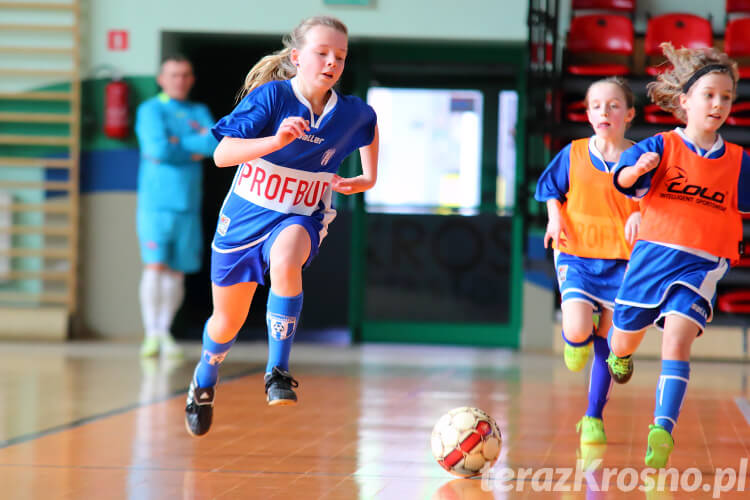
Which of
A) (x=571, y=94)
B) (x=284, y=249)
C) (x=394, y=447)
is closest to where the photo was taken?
(x=284, y=249)

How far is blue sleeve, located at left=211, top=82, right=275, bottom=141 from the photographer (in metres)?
3.37

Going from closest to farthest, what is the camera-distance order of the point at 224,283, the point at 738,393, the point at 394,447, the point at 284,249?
the point at 284,249 → the point at 224,283 → the point at 394,447 → the point at 738,393

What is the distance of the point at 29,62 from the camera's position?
8609mm

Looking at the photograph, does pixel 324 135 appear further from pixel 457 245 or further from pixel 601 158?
pixel 457 245

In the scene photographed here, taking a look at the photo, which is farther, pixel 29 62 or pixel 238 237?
pixel 29 62

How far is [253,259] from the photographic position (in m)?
3.52

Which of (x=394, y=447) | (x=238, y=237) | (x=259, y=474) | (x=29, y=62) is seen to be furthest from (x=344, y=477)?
(x=29, y=62)

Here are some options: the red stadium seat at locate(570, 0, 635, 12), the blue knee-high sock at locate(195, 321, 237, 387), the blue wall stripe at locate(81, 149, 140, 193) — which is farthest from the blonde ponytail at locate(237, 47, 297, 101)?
the red stadium seat at locate(570, 0, 635, 12)

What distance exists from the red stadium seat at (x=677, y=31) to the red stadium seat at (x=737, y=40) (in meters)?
0.14

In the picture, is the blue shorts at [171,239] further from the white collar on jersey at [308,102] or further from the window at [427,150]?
the white collar on jersey at [308,102]

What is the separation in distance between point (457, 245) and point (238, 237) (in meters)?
5.29

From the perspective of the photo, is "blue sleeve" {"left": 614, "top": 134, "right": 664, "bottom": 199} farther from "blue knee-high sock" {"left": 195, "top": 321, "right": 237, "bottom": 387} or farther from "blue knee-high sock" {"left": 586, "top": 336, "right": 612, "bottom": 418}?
"blue knee-high sock" {"left": 195, "top": 321, "right": 237, "bottom": 387}

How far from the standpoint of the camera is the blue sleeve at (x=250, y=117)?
11.1 ft

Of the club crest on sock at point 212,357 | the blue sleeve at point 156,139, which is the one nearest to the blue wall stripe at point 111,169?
the blue sleeve at point 156,139
